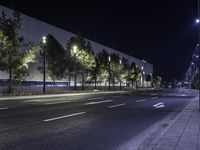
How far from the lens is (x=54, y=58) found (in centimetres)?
6650

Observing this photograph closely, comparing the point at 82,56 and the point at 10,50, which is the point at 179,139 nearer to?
the point at 10,50

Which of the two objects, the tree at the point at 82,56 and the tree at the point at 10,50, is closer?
the tree at the point at 10,50

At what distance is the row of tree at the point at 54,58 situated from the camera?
44781 millimetres

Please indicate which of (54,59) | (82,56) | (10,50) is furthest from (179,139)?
(82,56)

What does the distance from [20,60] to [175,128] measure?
34.2m

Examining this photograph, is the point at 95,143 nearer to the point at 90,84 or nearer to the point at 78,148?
the point at 78,148

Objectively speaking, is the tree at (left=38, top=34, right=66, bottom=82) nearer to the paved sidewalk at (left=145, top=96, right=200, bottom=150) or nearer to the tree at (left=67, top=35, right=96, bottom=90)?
the tree at (left=67, top=35, right=96, bottom=90)

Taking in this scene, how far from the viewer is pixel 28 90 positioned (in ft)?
176

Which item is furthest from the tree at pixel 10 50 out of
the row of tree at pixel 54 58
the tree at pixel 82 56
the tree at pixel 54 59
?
the tree at pixel 82 56

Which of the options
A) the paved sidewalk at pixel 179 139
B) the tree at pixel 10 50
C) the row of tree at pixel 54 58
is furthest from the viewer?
the row of tree at pixel 54 58

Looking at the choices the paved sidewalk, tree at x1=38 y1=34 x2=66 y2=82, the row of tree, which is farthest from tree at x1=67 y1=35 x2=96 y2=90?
the paved sidewalk

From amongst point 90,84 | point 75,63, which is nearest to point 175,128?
point 75,63

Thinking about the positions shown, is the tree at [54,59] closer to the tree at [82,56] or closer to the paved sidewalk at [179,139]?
the tree at [82,56]

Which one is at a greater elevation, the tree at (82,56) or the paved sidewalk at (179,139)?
the tree at (82,56)
